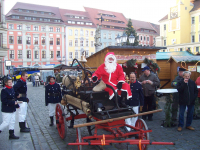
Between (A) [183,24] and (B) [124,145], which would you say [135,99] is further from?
(A) [183,24]

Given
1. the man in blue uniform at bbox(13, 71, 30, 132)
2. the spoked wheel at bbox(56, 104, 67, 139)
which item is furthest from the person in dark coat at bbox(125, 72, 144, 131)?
the man in blue uniform at bbox(13, 71, 30, 132)

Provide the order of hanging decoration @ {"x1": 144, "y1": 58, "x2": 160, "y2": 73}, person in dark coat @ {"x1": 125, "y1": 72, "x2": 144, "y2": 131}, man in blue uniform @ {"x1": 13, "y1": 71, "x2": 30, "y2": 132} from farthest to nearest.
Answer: hanging decoration @ {"x1": 144, "y1": 58, "x2": 160, "y2": 73}
man in blue uniform @ {"x1": 13, "y1": 71, "x2": 30, "y2": 132}
person in dark coat @ {"x1": 125, "y1": 72, "x2": 144, "y2": 131}

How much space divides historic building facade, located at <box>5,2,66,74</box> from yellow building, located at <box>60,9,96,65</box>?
1.65m

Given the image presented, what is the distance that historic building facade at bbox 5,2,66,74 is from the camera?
47406 millimetres

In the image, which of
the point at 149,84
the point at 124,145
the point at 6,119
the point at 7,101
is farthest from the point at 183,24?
the point at 6,119

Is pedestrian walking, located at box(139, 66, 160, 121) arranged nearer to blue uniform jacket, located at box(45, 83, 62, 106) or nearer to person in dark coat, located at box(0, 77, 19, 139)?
blue uniform jacket, located at box(45, 83, 62, 106)

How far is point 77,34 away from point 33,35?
455 inches

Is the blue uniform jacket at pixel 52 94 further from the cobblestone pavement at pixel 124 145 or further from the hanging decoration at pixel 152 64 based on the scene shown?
the hanging decoration at pixel 152 64

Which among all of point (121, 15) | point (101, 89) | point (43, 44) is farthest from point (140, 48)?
point (121, 15)

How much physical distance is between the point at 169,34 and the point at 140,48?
34154 mm

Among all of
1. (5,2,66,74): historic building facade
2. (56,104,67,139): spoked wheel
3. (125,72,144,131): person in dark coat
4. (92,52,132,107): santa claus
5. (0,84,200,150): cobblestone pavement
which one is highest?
(5,2,66,74): historic building facade

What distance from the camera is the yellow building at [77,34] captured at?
52375mm

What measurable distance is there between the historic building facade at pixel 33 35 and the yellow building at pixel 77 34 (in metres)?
1.65

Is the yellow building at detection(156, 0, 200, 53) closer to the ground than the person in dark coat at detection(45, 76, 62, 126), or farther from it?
farther from it
